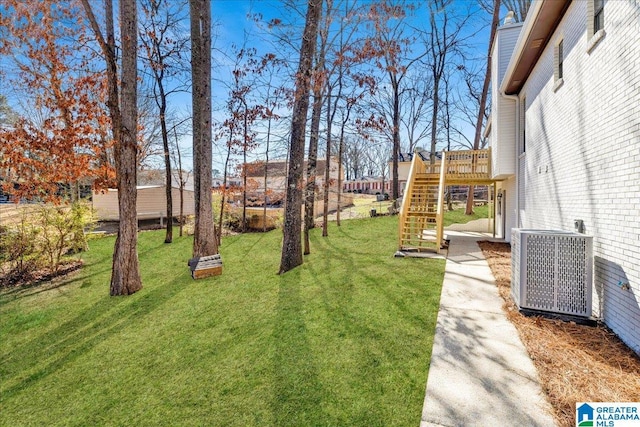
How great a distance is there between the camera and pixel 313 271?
6844mm

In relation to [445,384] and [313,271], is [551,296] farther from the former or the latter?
[313,271]

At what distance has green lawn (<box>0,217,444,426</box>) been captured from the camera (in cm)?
262

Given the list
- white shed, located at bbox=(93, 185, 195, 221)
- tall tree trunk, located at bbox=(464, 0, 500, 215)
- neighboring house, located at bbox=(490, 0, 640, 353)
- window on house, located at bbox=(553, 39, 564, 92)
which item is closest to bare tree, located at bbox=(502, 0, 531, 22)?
tall tree trunk, located at bbox=(464, 0, 500, 215)

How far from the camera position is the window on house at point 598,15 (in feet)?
12.0

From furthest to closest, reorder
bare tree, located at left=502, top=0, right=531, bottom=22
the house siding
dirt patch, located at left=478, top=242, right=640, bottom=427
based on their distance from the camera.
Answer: bare tree, located at left=502, top=0, right=531, bottom=22
the house siding
dirt patch, located at left=478, top=242, right=640, bottom=427

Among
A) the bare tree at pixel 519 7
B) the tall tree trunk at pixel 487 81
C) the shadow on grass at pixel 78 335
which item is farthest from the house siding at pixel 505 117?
the shadow on grass at pixel 78 335

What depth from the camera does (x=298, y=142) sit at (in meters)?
6.99

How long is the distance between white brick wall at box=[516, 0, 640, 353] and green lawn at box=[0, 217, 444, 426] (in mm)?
1995

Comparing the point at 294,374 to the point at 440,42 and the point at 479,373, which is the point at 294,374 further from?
the point at 440,42

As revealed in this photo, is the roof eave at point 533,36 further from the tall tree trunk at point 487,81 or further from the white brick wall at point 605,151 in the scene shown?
the tall tree trunk at point 487,81

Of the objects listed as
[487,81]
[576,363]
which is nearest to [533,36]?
[576,363]

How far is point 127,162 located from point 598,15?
8.05m

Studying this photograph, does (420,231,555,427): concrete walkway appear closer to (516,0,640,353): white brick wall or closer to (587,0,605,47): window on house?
(516,0,640,353): white brick wall

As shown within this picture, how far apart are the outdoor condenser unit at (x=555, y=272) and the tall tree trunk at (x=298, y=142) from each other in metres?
4.63
